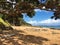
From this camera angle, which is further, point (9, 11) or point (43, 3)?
point (9, 11)

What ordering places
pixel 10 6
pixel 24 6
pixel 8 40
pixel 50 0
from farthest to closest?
1. pixel 8 40
2. pixel 10 6
3. pixel 24 6
4. pixel 50 0

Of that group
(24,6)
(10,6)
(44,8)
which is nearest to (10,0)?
(10,6)

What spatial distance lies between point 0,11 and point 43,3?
Answer: 8.14ft

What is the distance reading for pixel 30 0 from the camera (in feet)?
32.8

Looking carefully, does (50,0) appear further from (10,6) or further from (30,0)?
(10,6)

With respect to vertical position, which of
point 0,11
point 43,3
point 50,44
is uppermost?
point 43,3

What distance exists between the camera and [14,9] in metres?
10.6

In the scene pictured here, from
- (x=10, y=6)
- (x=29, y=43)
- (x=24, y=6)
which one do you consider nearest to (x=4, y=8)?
(x=10, y=6)

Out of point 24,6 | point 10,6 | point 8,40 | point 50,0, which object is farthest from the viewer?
point 8,40

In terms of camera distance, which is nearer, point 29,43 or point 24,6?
point 24,6

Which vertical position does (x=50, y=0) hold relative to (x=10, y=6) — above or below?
above

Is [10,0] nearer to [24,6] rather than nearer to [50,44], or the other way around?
[24,6]

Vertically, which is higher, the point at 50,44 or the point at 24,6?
the point at 24,6

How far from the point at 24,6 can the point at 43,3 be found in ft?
3.67
